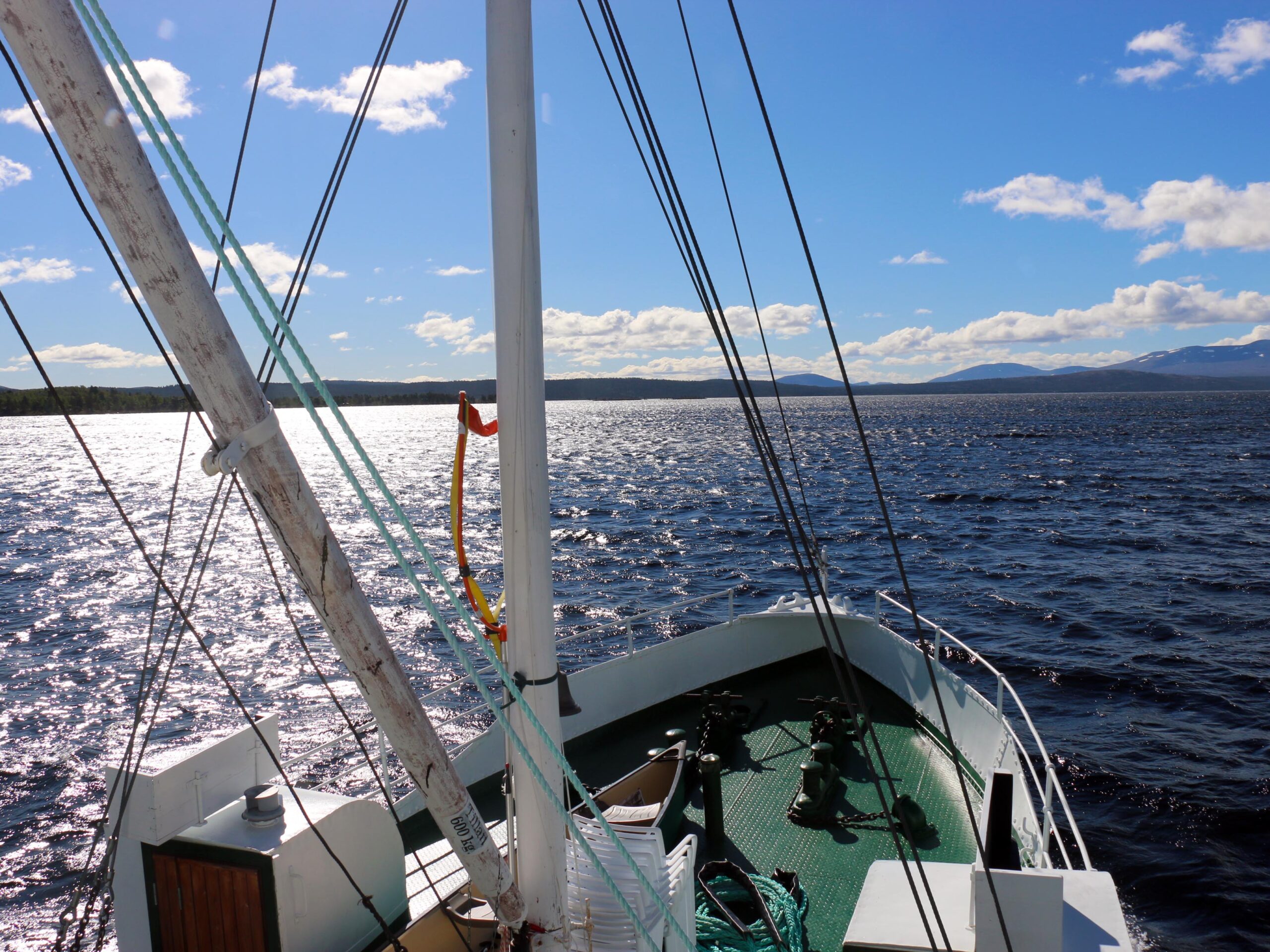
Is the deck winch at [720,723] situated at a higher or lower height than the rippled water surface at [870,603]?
higher

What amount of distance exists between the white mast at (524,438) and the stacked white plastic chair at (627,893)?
29 cm

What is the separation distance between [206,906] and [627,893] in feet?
8.86

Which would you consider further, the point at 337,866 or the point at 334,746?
the point at 334,746

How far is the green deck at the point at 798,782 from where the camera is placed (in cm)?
897

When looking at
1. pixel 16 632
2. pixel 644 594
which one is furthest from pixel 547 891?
pixel 16 632

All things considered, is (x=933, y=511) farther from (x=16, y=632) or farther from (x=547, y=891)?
(x=547, y=891)

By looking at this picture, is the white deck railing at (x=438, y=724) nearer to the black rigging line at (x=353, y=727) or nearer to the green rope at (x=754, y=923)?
the green rope at (x=754, y=923)

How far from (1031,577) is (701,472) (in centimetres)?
4618

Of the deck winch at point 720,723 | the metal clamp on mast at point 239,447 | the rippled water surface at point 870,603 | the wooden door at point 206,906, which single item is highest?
the metal clamp on mast at point 239,447

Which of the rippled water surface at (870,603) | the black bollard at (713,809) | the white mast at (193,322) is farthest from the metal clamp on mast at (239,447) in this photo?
the rippled water surface at (870,603)

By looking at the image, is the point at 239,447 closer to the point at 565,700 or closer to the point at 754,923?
the point at 565,700

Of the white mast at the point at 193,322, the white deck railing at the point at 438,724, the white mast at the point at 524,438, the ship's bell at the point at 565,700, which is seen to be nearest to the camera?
the white mast at the point at 193,322

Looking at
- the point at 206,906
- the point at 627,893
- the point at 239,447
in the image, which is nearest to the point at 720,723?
the point at 627,893

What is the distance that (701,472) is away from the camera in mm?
79000
